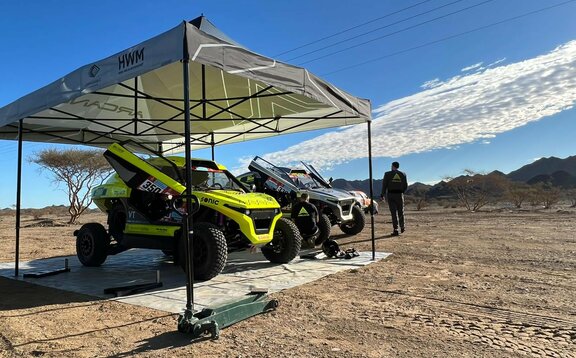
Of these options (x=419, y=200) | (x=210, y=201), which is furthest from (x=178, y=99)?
(x=419, y=200)

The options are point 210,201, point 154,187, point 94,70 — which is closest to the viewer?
point 94,70

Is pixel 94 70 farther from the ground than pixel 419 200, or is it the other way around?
pixel 94 70

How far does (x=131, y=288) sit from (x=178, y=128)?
6308 millimetres

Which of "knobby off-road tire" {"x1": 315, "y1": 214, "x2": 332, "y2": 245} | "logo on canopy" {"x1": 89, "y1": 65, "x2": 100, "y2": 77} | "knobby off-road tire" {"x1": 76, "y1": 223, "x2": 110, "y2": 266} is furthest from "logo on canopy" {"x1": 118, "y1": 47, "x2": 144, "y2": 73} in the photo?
"knobby off-road tire" {"x1": 315, "y1": 214, "x2": 332, "y2": 245}

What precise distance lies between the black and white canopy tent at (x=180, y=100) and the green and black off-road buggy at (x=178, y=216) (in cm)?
94

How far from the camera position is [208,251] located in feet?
19.7

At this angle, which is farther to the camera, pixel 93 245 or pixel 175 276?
pixel 93 245

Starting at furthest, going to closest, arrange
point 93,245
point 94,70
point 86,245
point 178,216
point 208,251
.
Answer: point 86,245
point 93,245
point 178,216
point 208,251
point 94,70

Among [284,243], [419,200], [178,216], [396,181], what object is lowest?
[284,243]

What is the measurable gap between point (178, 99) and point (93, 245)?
10.4 feet

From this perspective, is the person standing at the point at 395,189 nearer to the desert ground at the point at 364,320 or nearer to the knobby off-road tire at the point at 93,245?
the desert ground at the point at 364,320

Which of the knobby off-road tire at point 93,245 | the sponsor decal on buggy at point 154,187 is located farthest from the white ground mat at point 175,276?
the sponsor decal on buggy at point 154,187

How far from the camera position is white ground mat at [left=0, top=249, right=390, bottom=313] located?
5.37 metres

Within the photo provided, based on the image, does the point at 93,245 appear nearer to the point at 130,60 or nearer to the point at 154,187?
the point at 154,187
